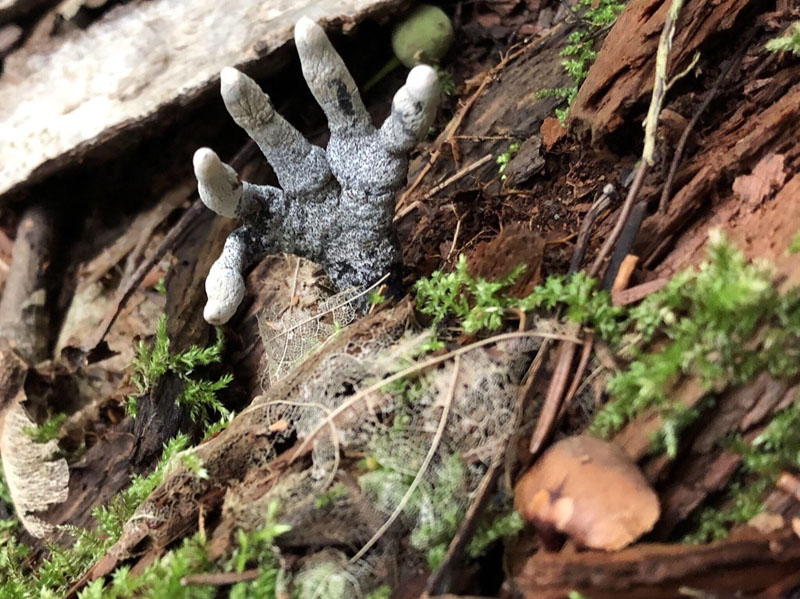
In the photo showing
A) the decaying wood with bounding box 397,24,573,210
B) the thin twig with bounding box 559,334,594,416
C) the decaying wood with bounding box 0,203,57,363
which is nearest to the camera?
the thin twig with bounding box 559,334,594,416

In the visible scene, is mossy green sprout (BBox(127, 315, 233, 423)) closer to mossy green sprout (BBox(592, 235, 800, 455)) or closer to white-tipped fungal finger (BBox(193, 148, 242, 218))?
white-tipped fungal finger (BBox(193, 148, 242, 218))

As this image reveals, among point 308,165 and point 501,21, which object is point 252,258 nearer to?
point 308,165

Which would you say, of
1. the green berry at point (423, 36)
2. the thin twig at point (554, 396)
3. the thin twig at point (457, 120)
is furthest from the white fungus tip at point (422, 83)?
the green berry at point (423, 36)

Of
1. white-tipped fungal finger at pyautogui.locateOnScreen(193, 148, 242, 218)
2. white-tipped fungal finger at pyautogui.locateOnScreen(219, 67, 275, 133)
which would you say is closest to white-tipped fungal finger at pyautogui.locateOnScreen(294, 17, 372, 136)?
white-tipped fungal finger at pyautogui.locateOnScreen(219, 67, 275, 133)

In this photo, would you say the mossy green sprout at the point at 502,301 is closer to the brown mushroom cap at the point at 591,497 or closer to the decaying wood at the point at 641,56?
the brown mushroom cap at the point at 591,497

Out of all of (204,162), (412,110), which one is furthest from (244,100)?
(412,110)

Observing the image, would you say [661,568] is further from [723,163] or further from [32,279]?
[32,279]

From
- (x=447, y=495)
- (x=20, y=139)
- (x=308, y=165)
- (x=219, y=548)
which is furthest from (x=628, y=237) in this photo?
(x=20, y=139)
